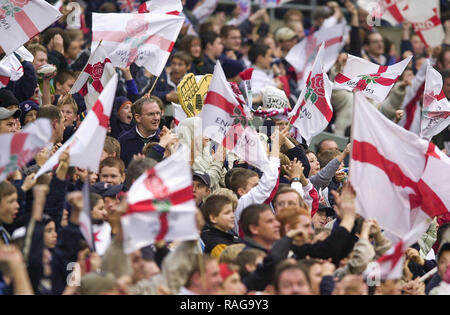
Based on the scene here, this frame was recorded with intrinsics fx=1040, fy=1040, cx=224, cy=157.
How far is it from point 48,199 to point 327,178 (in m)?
3.90

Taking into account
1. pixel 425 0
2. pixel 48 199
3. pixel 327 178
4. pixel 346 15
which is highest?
pixel 48 199

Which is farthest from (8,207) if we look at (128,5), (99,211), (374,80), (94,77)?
(128,5)

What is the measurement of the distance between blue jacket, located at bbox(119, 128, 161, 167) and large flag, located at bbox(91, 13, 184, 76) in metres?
1.11

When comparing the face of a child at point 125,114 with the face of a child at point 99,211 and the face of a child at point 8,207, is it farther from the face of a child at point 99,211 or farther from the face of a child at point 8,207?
the face of a child at point 8,207

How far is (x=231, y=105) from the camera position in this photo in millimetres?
9805

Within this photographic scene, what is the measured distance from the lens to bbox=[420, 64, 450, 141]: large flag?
1193 cm

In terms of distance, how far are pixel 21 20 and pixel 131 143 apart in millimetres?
1749

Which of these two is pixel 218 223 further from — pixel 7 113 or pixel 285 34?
pixel 285 34

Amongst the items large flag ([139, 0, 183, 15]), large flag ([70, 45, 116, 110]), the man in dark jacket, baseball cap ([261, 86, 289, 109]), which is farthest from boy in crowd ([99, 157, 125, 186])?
large flag ([139, 0, 183, 15])

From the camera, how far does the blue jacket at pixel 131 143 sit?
35.0 feet

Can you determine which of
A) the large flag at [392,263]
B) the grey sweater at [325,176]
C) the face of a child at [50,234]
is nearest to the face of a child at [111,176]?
the face of a child at [50,234]
